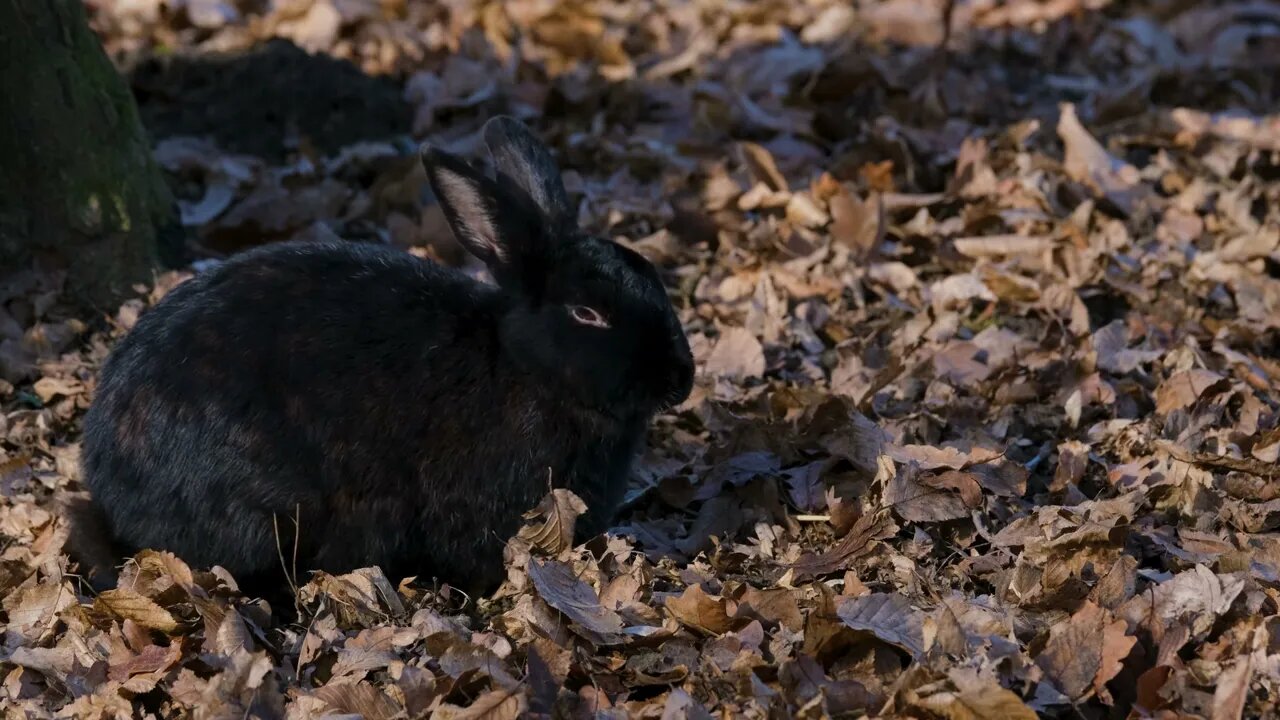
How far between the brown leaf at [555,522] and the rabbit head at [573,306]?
0.33m

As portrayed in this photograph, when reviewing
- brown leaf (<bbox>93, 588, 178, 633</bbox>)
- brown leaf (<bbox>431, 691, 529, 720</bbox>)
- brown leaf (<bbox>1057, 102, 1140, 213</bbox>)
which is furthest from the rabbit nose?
brown leaf (<bbox>1057, 102, 1140, 213</bbox>)

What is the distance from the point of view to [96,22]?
9.65 m

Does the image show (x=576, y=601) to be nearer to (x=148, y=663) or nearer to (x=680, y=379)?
(x=680, y=379)

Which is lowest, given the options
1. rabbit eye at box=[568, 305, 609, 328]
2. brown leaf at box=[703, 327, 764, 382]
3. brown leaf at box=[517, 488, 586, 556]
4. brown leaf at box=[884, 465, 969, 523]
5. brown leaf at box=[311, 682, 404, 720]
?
brown leaf at box=[703, 327, 764, 382]

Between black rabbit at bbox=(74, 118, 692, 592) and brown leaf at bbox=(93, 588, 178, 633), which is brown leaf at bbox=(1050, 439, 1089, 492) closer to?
black rabbit at bbox=(74, 118, 692, 592)

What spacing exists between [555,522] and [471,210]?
41.9 inches

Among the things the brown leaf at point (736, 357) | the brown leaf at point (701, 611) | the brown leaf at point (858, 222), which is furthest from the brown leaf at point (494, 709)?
the brown leaf at point (858, 222)

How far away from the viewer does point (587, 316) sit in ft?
15.5

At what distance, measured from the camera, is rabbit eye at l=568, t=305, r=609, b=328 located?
15.4ft

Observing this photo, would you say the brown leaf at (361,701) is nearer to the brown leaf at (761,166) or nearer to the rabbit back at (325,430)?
the rabbit back at (325,430)

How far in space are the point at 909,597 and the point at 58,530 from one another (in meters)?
2.90

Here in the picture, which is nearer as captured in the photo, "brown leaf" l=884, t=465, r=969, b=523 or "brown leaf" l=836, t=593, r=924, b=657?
"brown leaf" l=836, t=593, r=924, b=657

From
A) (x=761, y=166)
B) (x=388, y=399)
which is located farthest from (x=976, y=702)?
(x=761, y=166)

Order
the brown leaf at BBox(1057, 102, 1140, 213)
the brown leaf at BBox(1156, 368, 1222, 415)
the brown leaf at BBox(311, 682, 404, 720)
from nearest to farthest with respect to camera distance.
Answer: the brown leaf at BBox(311, 682, 404, 720)
the brown leaf at BBox(1156, 368, 1222, 415)
the brown leaf at BBox(1057, 102, 1140, 213)
